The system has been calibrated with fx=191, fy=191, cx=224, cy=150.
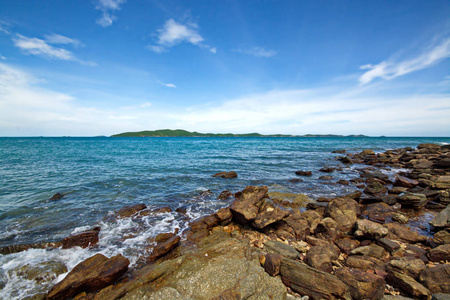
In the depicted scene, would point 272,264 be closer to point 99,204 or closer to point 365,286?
point 365,286

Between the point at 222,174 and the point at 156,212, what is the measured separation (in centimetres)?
1109

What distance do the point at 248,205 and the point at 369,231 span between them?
239 inches

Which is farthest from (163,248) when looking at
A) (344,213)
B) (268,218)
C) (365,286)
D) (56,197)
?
(56,197)

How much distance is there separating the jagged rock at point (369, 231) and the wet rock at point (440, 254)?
158 cm

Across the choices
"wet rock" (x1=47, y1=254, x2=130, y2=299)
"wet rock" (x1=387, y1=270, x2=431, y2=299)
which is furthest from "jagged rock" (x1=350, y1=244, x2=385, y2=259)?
"wet rock" (x1=47, y1=254, x2=130, y2=299)

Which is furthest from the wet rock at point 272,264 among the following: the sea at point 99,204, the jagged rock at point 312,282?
the sea at point 99,204

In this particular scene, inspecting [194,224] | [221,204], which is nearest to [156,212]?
[194,224]

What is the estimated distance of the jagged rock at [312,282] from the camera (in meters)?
5.48

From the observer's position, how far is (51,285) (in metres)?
6.76

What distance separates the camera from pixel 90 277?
6500mm

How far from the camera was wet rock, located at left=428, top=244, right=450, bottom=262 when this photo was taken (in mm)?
7133

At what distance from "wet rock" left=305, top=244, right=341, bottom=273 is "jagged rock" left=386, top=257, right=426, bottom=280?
1716mm

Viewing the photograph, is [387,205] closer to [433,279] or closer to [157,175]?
[433,279]

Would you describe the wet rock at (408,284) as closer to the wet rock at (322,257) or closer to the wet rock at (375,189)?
the wet rock at (322,257)
